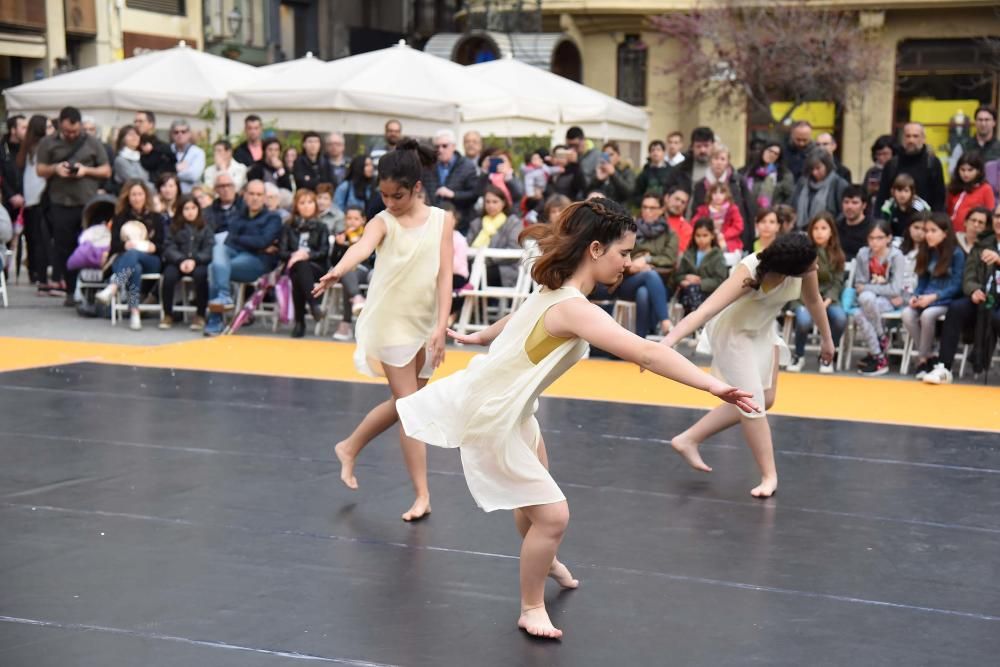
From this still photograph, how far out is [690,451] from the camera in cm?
702

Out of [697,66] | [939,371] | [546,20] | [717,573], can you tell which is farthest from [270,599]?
[546,20]

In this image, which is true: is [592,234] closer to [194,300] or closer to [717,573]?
[717,573]

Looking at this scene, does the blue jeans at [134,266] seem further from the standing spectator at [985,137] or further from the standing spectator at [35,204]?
the standing spectator at [985,137]

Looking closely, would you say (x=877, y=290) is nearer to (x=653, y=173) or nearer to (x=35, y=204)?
(x=653, y=173)

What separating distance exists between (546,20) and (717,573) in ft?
87.4

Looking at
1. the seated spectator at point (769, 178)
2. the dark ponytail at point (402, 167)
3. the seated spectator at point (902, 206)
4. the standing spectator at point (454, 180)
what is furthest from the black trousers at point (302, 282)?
the dark ponytail at point (402, 167)

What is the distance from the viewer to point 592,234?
4.48 meters

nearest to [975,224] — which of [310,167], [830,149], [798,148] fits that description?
[830,149]

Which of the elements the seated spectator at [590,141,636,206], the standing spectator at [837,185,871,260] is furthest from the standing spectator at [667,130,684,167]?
the standing spectator at [837,185,871,260]

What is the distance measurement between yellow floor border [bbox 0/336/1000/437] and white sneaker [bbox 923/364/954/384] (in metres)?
0.09

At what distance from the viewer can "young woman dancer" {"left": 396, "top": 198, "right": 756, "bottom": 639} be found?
14.6ft

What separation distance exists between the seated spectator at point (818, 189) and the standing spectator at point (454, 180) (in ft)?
10.4

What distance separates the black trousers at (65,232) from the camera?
545 inches

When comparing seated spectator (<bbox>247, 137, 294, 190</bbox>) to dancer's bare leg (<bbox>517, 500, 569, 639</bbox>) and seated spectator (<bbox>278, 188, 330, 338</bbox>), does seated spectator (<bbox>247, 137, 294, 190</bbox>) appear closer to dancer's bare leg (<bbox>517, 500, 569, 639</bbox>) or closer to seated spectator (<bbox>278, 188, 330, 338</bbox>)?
seated spectator (<bbox>278, 188, 330, 338</bbox>)
